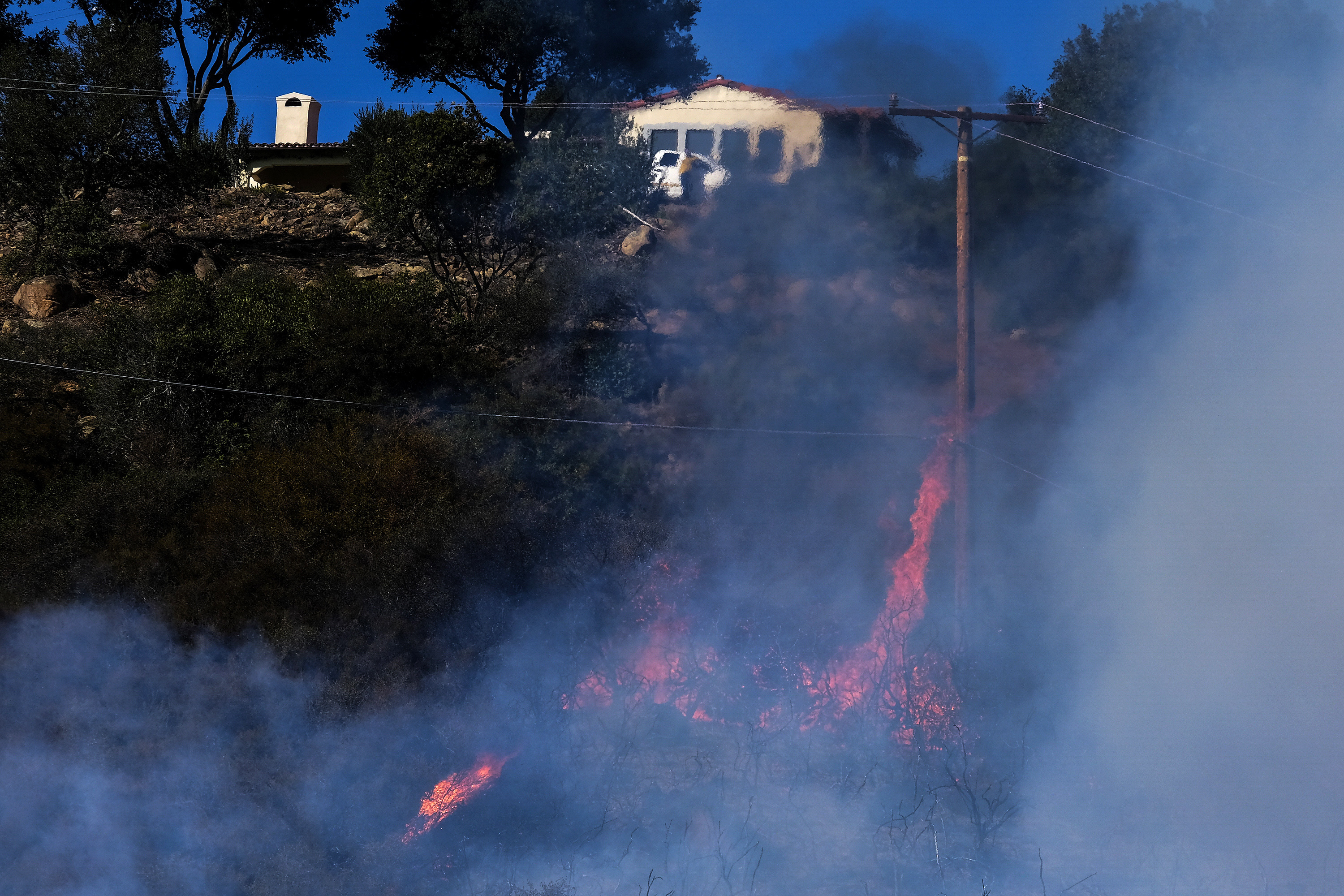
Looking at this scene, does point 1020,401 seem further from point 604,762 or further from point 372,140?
point 372,140

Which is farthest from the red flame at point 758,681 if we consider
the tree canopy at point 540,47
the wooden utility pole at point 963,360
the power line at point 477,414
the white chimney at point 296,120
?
the white chimney at point 296,120

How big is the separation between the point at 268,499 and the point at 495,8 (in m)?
12.4

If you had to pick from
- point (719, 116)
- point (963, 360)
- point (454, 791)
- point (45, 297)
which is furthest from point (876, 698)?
point (719, 116)

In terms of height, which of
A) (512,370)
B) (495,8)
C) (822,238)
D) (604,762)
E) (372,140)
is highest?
(495,8)

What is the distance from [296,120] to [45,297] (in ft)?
44.8

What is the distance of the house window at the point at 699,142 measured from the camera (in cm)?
2645

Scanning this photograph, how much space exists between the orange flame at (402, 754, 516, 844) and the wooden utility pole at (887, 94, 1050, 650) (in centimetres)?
502

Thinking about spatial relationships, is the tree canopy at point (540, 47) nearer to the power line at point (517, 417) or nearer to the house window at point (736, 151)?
the house window at point (736, 151)

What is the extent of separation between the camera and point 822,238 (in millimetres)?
19703

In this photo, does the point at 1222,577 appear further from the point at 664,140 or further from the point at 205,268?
the point at 664,140

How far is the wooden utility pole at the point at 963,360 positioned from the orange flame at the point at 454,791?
502 cm

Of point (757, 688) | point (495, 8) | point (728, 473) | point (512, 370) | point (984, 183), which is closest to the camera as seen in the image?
point (757, 688)

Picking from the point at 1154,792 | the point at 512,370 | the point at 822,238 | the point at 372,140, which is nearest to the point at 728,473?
the point at 512,370

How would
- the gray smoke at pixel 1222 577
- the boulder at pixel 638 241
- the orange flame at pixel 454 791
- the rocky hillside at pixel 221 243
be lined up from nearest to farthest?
the orange flame at pixel 454 791 → the gray smoke at pixel 1222 577 → the boulder at pixel 638 241 → the rocky hillside at pixel 221 243
